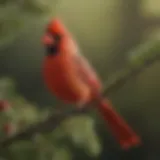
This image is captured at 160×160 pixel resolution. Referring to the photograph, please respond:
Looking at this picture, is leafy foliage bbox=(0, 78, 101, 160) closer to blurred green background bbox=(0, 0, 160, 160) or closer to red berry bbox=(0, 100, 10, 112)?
red berry bbox=(0, 100, 10, 112)

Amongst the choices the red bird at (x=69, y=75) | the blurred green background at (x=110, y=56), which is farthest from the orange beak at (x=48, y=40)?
the blurred green background at (x=110, y=56)

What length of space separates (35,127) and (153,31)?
42cm

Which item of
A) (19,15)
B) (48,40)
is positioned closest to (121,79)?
(19,15)

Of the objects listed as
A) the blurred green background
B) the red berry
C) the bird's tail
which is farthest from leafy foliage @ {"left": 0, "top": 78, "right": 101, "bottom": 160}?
the blurred green background

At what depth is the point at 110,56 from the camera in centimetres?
Result: 103

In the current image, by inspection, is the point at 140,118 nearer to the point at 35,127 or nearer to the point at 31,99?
the point at 31,99

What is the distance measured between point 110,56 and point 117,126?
0.18 m

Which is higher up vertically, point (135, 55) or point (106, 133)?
point (135, 55)

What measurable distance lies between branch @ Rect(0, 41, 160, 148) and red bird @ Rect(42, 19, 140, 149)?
7 centimetres

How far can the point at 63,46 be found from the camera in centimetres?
90

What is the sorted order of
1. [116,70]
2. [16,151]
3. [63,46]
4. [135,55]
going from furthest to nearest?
[116,70] < [63,46] < [16,151] < [135,55]

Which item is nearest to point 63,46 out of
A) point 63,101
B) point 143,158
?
point 63,101

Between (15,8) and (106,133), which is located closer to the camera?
(15,8)

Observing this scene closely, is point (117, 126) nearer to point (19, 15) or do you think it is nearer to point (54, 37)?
point (54, 37)
